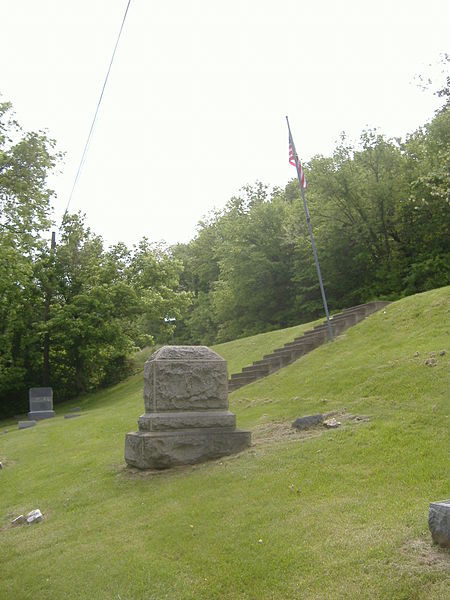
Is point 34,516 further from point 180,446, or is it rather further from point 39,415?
point 39,415

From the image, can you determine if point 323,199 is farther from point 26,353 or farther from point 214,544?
point 214,544

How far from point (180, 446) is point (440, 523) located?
205 inches

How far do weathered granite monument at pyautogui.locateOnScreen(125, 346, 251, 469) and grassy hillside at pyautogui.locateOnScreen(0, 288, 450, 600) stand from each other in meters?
0.31

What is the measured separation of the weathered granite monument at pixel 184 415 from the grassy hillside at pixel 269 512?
0.31 metres

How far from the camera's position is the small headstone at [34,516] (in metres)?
7.47

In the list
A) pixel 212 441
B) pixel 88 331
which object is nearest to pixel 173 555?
pixel 212 441

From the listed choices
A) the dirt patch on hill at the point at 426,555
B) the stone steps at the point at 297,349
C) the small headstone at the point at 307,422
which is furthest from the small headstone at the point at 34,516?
the stone steps at the point at 297,349

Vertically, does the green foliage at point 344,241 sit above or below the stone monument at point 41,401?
above

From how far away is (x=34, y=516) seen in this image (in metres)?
7.53

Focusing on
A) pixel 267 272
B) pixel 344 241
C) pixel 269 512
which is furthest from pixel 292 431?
pixel 267 272

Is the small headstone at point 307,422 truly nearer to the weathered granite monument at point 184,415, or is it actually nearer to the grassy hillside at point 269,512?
the grassy hillside at point 269,512

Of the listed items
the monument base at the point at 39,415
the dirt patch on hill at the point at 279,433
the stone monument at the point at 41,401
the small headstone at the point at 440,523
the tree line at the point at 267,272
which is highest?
the tree line at the point at 267,272

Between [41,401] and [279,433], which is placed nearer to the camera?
[279,433]

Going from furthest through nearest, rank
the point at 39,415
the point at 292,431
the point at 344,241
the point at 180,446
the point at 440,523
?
the point at 344,241
the point at 39,415
the point at 292,431
the point at 180,446
the point at 440,523
